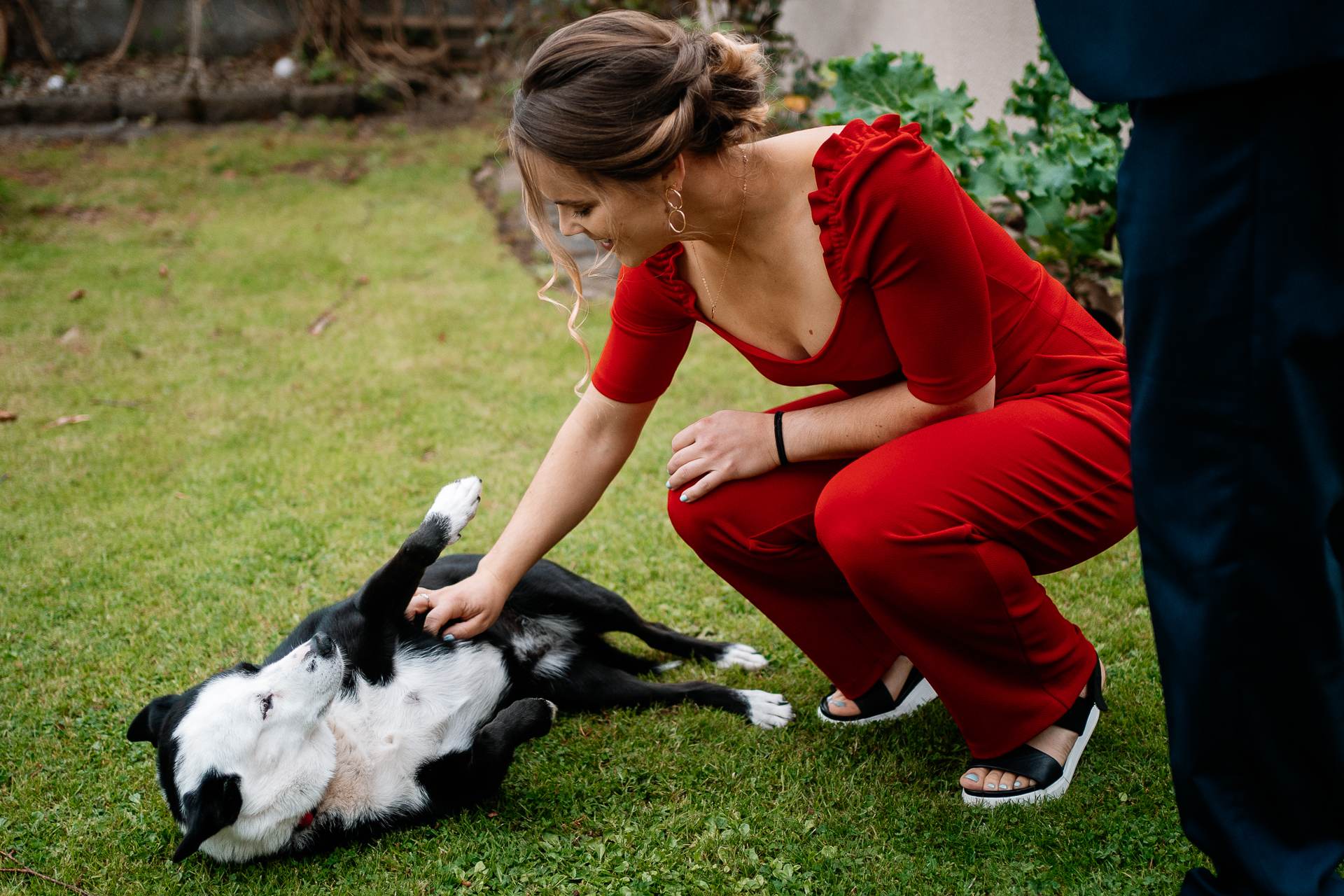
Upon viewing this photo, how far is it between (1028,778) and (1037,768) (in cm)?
3

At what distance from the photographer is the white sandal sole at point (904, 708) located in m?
2.25

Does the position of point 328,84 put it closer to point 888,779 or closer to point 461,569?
point 461,569

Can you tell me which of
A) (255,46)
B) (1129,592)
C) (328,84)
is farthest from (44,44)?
(1129,592)

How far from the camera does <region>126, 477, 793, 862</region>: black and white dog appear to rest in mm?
2014

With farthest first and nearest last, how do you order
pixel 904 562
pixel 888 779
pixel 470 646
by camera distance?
pixel 470 646, pixel 888 779, pixel 904 562

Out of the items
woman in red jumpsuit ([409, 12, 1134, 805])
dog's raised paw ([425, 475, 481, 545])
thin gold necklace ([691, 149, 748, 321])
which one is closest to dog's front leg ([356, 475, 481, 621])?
dog's raised paw ([425, 475, 481, 545])

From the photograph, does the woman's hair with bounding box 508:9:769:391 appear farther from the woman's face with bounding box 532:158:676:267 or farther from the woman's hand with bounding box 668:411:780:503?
the woman's hand with bounding box 668:411:780:503

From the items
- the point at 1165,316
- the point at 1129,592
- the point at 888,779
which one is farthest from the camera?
the point at 1129,592

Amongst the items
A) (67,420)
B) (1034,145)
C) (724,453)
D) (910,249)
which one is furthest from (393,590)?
(1034,145)

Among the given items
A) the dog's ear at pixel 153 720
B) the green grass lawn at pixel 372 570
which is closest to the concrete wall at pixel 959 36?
the green grass lawn at pixel 372 570

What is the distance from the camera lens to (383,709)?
223cm

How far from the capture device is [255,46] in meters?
9.20

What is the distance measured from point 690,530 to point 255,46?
29.7 ft

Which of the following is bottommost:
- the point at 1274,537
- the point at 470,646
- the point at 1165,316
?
the point at 470,646
